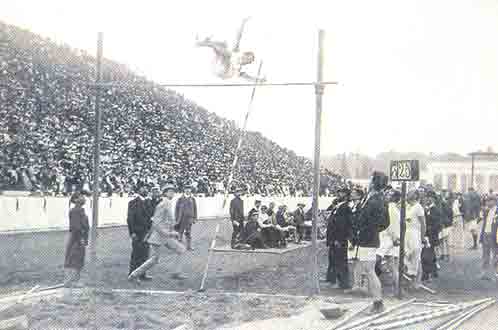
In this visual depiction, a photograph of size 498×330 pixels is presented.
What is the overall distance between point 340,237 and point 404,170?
4.13ft

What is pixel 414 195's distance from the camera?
7383 millimetres

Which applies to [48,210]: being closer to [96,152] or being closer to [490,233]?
[96,152]

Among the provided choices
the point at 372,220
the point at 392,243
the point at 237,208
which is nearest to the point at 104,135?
the point at 237,208

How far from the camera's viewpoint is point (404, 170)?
667 cm

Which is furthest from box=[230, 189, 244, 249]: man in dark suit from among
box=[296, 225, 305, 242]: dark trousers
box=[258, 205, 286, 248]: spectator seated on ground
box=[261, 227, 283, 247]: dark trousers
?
box=[296, 225, 305, 242]: dark trousers

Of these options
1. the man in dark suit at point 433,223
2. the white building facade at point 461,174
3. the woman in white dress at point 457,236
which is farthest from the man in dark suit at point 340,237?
the woman in white dress at point 457,236

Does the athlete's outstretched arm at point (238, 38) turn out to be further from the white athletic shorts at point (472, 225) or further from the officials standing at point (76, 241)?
the white athletic shorts at point (472, 225)

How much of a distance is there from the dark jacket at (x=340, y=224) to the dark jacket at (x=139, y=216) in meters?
2.32

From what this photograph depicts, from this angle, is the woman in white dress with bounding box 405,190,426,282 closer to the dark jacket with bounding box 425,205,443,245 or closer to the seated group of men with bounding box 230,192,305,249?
the dark jacket with bounding box 425,205,443,245

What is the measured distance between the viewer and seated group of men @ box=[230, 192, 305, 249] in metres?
11.5

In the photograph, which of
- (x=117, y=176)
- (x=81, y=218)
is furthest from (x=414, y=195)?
(x=117, y=176)

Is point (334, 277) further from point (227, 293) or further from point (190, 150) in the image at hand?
point (190, 150)

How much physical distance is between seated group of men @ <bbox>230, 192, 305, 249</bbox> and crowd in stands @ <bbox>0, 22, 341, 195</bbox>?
0.50 metres

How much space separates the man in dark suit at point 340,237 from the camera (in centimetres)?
723
